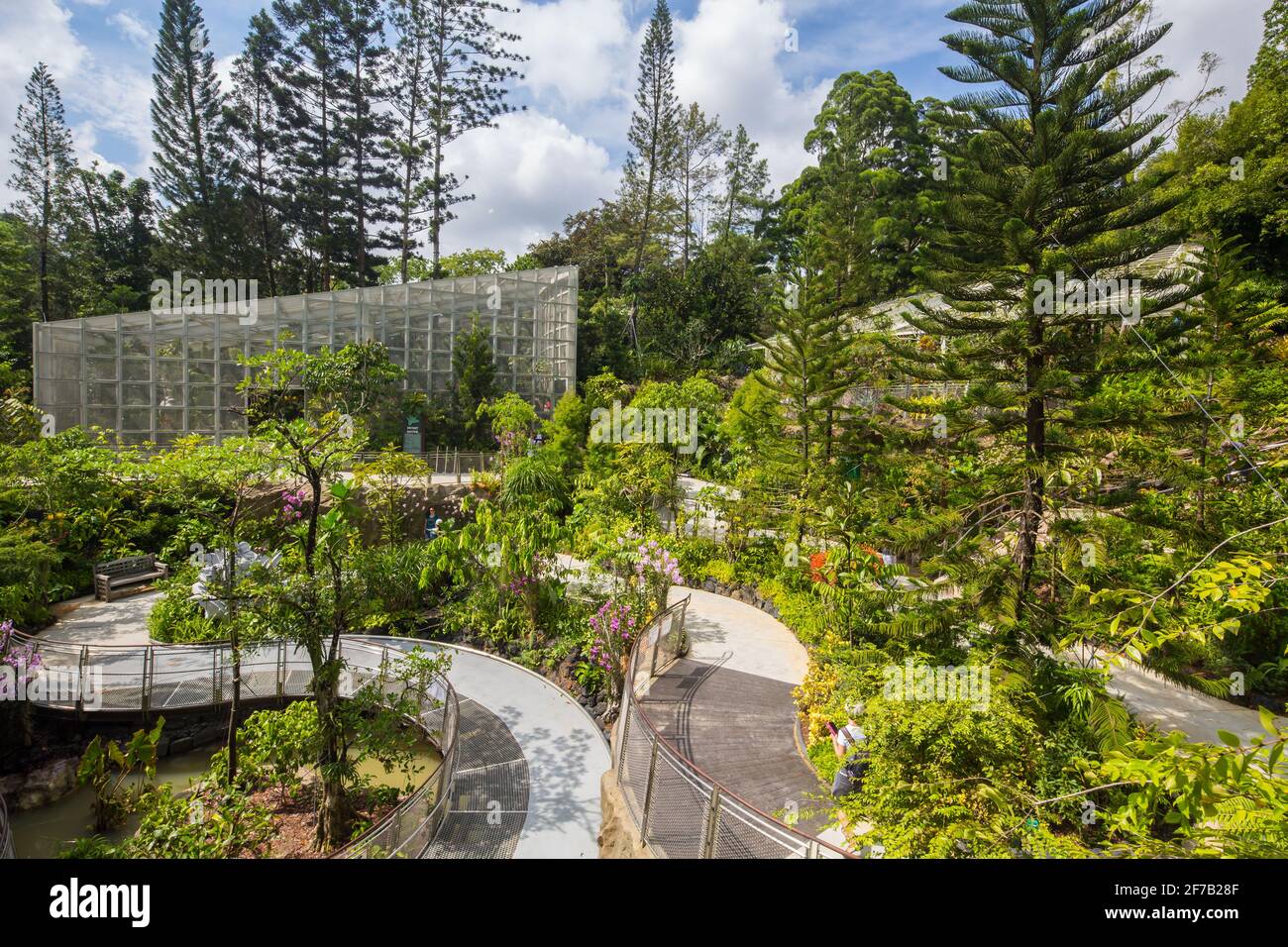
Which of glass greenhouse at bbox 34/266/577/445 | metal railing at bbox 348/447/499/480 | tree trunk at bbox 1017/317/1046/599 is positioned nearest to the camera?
tree trunk at bbox 1017/317/1046/599

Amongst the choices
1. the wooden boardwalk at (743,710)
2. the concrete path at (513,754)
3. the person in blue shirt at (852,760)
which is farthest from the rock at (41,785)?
the person in blue shirt at (852,760)

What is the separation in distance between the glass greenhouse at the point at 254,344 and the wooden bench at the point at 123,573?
A: 2631 mm

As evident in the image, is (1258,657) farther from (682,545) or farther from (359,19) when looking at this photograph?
(359,19)

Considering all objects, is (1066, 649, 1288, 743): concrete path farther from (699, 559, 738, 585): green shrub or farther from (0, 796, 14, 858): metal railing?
(0, 796, 14, 858): metal railing

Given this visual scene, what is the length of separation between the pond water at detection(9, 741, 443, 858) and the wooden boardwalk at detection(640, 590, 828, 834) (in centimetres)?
230

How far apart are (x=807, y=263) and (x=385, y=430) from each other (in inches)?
450

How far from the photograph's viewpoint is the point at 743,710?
575cm

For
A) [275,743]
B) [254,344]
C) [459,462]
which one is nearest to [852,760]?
[275,743]

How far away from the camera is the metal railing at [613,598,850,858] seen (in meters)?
2.90

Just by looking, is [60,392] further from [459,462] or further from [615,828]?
[615,828]

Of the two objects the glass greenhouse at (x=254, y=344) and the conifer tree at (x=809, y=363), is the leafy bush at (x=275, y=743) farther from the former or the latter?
the conifer tree at (x=809, y=363)

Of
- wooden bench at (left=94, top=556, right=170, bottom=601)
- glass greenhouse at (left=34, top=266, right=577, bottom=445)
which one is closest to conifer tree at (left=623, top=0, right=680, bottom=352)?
glass greenhouse at (left=34, top=266, right=577, bottom=445)

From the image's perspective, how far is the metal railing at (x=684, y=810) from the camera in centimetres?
290

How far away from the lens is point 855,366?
1044 cm
